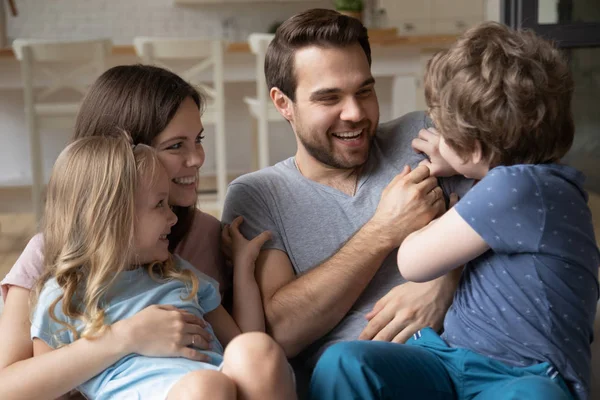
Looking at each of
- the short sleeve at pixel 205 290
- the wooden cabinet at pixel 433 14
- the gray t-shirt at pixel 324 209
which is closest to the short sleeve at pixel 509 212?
the gray t-shirt at pixel 324 209

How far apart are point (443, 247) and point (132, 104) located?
0.68 metres

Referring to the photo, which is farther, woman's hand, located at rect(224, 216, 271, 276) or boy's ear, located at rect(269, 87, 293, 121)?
boy's ear, located at rect(269, 87, 293, 121)

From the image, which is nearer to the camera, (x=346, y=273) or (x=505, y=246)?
(x=505, y=246)

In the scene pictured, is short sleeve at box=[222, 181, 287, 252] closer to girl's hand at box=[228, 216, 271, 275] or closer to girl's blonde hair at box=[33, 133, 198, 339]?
girl's hand at box=[228, 216, 271, 275]

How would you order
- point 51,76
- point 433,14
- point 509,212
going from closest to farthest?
point 509,212 < point 51,76 < point 433,14

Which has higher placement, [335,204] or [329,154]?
[329,154]

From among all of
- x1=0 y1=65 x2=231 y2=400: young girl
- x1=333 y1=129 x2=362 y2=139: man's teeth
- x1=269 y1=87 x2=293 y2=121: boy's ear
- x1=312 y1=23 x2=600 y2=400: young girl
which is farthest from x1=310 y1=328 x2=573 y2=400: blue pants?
x1=269 y1=87 x2=293 y2=121: boy's ear

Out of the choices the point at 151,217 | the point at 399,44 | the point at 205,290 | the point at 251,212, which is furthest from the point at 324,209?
the point at 399,44

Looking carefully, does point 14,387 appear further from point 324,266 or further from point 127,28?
point 127,28

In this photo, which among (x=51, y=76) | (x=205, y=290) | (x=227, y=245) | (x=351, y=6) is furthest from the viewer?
(x=351, y=6)

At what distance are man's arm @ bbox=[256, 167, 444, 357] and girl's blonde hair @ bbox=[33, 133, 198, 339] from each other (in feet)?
1.23

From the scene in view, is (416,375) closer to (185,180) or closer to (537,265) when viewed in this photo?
(537,265)

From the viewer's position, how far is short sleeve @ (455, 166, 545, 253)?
144cm

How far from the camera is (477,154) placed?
1549 mm
